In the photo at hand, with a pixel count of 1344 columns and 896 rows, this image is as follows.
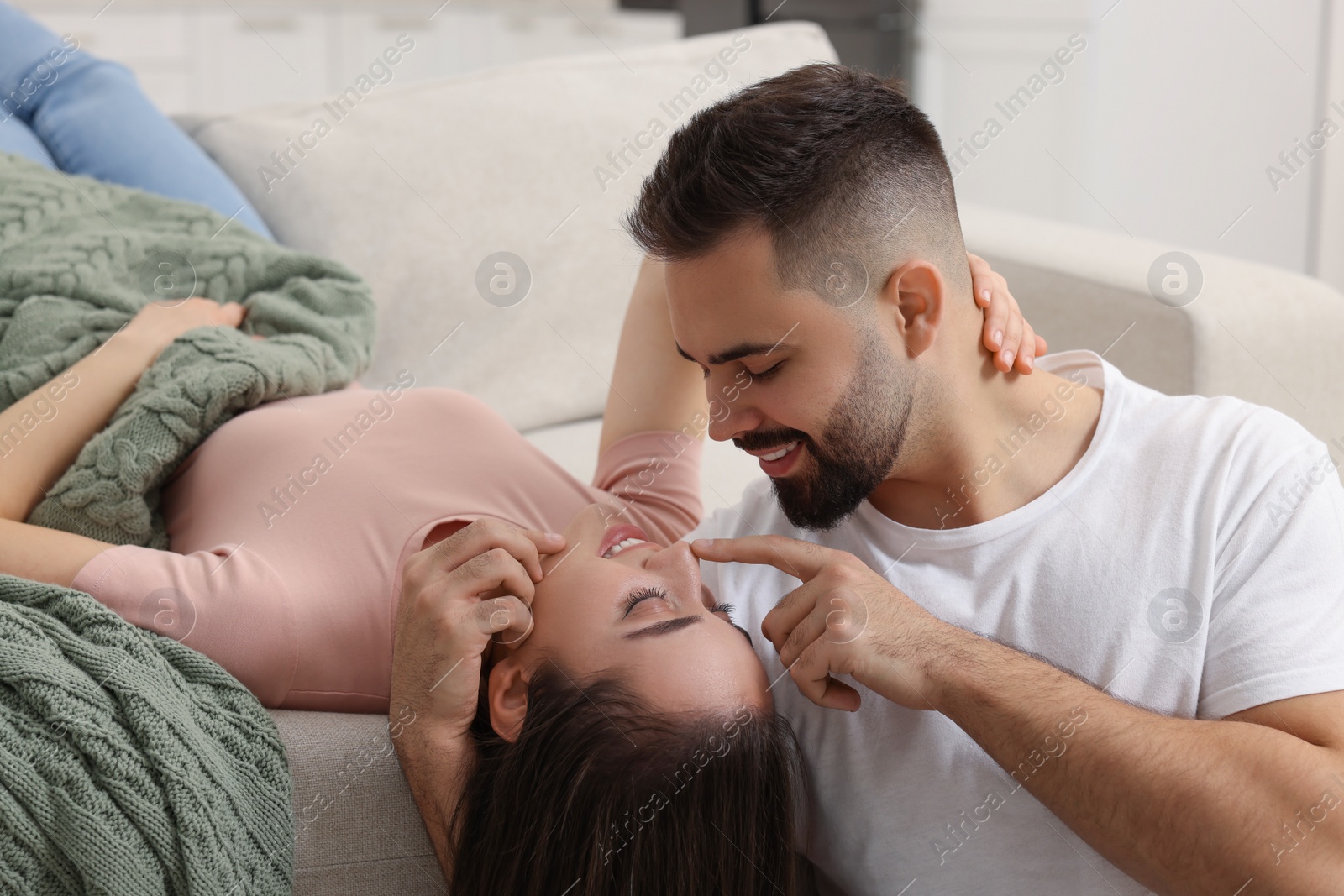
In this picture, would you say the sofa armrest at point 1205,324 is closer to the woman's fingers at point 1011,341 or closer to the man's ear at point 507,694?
the woman's fingers at point 1011,341

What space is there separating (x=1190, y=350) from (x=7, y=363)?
1503 millimetres

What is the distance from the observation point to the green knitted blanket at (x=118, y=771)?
796 millimetres

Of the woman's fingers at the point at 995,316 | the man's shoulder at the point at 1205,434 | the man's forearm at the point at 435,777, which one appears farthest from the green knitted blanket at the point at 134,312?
the man's shoulder at the point at 1205,434

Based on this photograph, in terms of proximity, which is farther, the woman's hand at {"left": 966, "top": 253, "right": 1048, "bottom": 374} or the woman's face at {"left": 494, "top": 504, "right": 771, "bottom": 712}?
the woman's hand at {"left": 966, "top": 253, "right": 1048, "bottom": 374}

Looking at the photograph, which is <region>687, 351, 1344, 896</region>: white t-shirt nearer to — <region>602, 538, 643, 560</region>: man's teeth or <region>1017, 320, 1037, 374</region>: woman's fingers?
<region>1017, 320, 1037, 374</region>: woman's fingers

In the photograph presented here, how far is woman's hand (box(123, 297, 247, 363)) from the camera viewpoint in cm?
130

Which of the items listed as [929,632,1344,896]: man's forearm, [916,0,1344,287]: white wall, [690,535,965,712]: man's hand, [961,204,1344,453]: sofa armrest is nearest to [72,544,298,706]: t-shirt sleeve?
[690,535,965,712]: man's hand

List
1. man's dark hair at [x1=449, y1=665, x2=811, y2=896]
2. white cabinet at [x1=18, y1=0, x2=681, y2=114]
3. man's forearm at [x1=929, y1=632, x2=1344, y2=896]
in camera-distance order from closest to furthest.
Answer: man's forearm at [x1=929, y1=632, x2=1344, y2=896] < man's dark hair at [x1=449, y1=665, x2=811, y2=896] < white cabinet at [x1=18, y1=0, x2=681, y2=114]

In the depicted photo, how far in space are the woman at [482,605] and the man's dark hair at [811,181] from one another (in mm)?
125

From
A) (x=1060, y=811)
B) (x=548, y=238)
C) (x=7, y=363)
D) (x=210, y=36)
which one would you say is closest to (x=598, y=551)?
(x=1060, y=811)

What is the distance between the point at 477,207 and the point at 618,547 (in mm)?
853

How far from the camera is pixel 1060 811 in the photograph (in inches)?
33.9

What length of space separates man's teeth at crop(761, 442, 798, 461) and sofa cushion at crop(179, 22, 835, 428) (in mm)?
796

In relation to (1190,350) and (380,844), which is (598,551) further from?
(1190,350)
